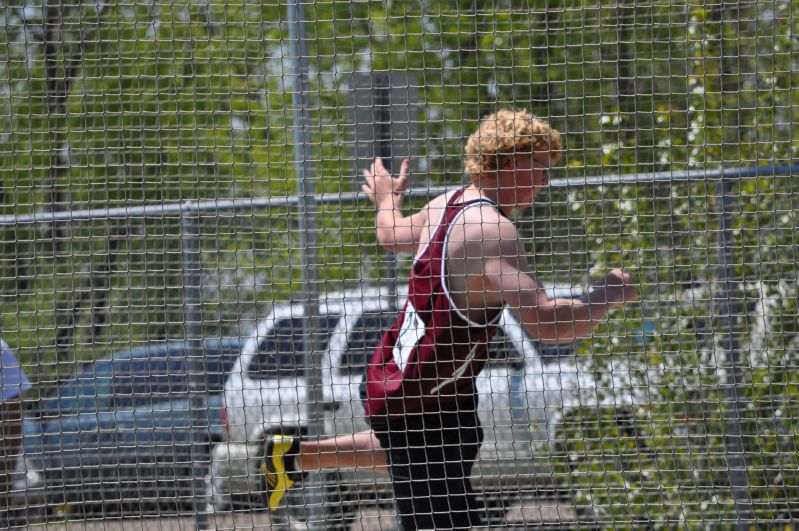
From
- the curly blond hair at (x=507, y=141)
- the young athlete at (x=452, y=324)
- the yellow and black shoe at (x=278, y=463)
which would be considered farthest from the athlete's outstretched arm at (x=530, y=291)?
the yellow and black shoe at (x=278, y=463)

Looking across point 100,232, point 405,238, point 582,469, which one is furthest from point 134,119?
point 582,469

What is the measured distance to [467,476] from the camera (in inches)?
128

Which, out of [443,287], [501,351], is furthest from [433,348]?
[501,351]

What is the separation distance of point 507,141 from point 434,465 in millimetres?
1153

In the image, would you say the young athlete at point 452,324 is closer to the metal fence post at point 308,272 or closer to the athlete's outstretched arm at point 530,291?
the athlete's outstretched arm at point 530,291

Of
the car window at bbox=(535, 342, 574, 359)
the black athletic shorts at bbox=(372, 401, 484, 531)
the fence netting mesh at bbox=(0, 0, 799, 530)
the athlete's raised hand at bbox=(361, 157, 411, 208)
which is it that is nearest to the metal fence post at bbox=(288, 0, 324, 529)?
the fence netting mesh at bbox=(0, 0, 799, 530)

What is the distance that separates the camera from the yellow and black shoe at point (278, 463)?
132 inches

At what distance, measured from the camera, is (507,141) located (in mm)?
3145

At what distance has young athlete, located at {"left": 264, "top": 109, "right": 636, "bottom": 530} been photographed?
2.98 m

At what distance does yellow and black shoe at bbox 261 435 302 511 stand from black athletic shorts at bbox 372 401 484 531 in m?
0.34

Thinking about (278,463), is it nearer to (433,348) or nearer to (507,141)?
(433,348)

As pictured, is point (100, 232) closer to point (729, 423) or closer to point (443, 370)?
point (443, 370)

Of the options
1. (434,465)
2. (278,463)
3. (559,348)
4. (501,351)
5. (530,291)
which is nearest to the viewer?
(530,291)

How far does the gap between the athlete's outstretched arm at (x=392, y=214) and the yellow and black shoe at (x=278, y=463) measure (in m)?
0.80
